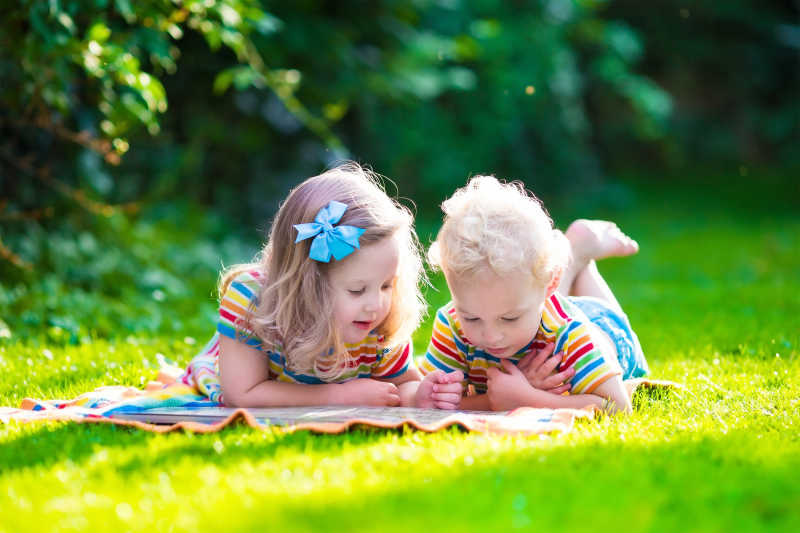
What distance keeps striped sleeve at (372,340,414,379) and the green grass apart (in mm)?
669

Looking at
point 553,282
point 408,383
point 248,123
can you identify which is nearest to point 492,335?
point 553,282

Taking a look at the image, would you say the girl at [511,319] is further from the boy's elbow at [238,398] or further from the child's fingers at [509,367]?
the boy's elbow at [238,398]

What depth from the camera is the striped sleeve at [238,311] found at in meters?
3.45

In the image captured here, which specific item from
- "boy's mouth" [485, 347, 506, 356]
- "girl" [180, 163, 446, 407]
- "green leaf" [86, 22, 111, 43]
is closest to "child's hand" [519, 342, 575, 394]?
"boy's mouth" [485, 347, 506, 356]

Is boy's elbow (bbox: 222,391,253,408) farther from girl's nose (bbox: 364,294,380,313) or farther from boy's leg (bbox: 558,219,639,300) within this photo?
boy's leg (bbox: 558,219,639,300)

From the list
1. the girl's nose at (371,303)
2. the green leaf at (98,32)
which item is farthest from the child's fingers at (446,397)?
the green leaf at (98,32)

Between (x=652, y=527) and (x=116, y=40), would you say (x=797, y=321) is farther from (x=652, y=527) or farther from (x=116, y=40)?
(x=116, y=40)

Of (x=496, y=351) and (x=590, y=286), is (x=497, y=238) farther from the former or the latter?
(x=590, y=286)

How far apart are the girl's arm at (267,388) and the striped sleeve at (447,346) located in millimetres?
228

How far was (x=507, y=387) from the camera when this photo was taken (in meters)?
3.54

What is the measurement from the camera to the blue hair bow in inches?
127

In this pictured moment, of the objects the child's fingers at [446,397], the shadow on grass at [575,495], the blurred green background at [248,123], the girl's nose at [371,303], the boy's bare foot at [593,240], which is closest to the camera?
the shadow on grass at [575,495]

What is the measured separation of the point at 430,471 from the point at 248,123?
24.8 ft

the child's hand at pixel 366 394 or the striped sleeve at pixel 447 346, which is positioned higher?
the striped sleeve at pixel 447 346
